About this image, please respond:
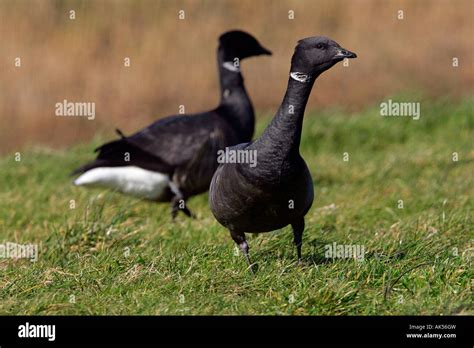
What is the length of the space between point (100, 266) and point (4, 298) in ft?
2.95

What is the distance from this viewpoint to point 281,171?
21.0ft

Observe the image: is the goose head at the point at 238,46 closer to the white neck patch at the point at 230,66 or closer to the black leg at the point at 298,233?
the white neck patch at the point at 230,66

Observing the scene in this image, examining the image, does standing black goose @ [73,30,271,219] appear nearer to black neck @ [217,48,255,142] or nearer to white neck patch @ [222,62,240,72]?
black neck @ [217,48,255,142]

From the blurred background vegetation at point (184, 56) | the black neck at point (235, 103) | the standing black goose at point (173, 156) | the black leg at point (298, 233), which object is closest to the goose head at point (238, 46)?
the black neck at point (235, 103)

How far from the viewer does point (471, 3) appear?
1888 centimetres

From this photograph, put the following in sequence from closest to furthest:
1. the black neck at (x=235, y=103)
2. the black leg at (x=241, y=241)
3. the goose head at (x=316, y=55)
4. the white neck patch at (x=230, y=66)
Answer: the goose head at (x=316, y=55) < the black leg at (x=241, y=241) < the black neck at (x=235, y=103) < the white neck patch at (x=230, y=66)

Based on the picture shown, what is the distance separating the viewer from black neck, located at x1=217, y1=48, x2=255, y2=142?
10953 millimetres

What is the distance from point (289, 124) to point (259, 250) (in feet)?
4.64

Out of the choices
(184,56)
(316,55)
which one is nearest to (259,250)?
(316,55)

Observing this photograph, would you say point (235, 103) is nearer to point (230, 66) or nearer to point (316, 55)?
point (230, 66)

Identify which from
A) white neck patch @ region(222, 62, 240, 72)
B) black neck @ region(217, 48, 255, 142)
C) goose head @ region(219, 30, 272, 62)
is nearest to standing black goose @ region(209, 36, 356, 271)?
black neck @ region(217, 48, 255, 142)

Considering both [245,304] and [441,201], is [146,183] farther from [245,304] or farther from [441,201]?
[245,304]

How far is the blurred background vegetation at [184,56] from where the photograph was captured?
53.6 feet

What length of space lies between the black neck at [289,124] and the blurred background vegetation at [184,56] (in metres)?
8.70
